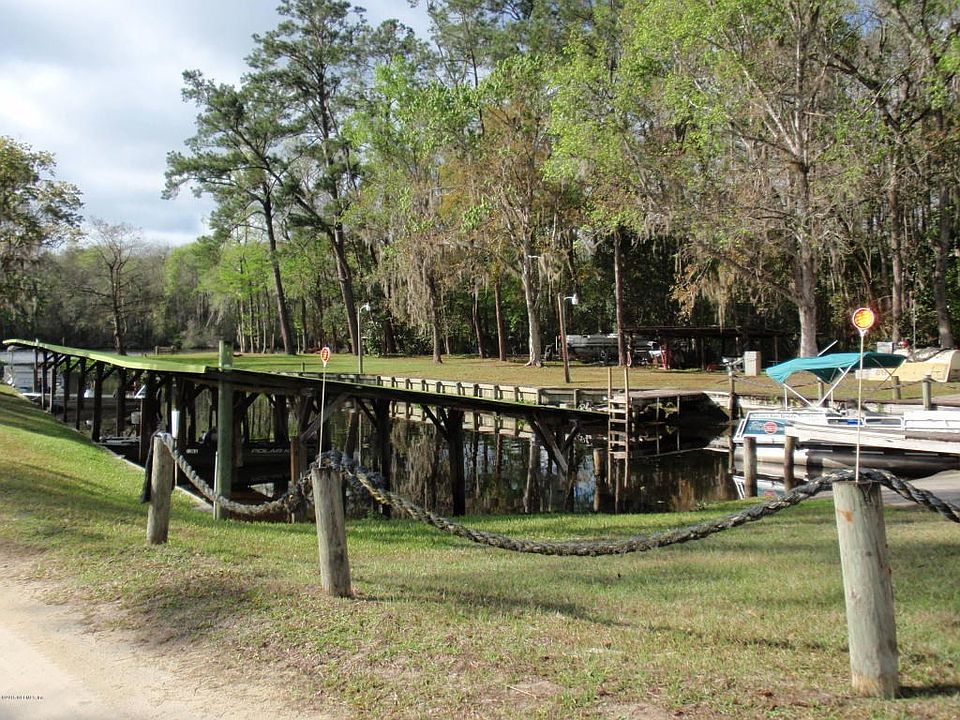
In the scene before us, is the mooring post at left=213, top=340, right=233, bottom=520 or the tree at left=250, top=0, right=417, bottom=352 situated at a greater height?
the tree at left=250, top=0, right=417, bottom=352

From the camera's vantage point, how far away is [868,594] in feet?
12.4

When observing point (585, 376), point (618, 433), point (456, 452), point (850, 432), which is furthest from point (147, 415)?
point (585, 376)

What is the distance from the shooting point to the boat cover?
2086 cm

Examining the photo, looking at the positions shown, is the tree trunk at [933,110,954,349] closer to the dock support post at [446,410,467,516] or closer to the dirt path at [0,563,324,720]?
the dock support post at [446,410,467,516]

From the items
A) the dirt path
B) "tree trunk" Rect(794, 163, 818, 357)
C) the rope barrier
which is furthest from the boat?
the dirt path

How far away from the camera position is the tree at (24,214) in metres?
33.4

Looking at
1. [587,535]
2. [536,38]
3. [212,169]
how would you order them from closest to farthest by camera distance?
[587,535]
[536,38]
[212,169]

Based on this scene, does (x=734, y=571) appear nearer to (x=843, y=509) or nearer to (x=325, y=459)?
(x=843, y=509)

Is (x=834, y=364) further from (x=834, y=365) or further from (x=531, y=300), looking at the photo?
(x=531, y=300)

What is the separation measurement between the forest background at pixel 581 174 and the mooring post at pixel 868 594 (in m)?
24.9

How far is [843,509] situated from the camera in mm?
3867

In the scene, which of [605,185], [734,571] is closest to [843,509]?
[734,571]

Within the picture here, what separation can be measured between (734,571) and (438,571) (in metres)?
2.70

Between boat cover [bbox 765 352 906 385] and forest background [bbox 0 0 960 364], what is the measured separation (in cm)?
616
